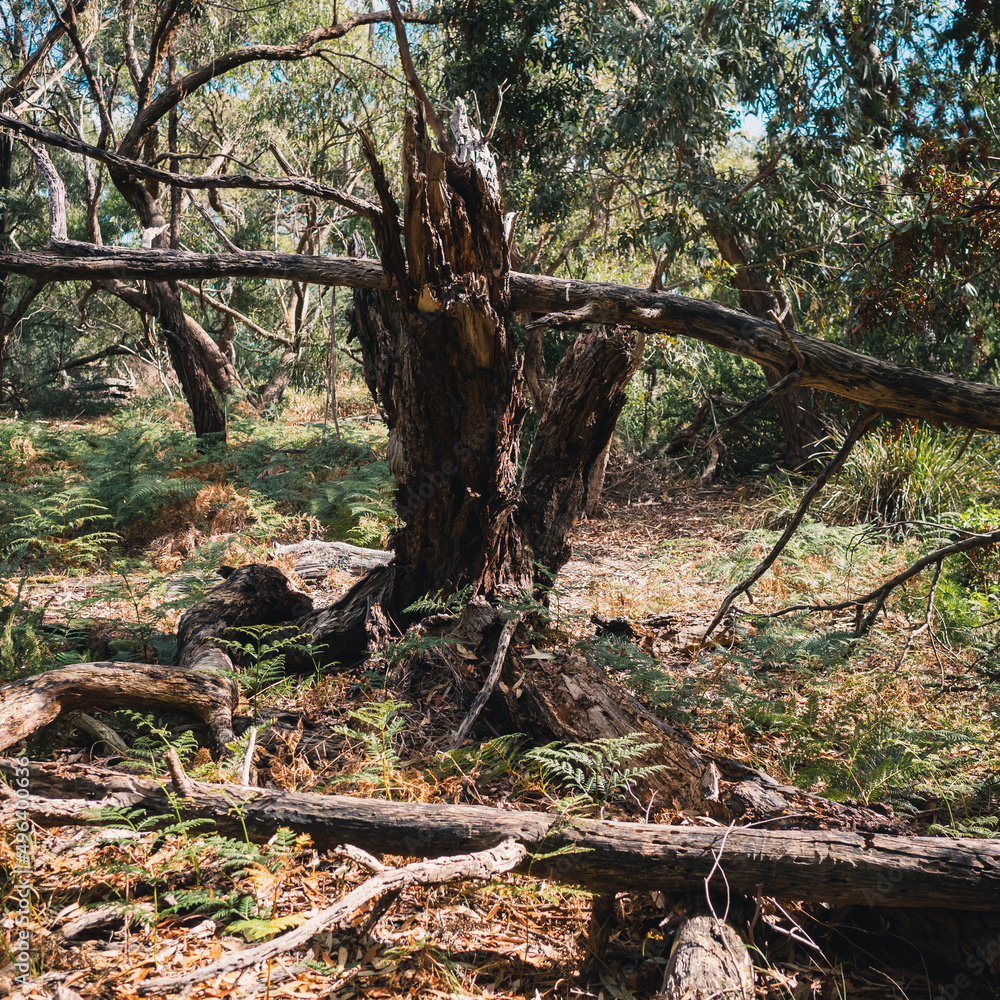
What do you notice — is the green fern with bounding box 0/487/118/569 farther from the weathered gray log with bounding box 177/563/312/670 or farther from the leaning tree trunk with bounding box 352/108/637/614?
the leaning tree trunk with bounding box 352/108/637/614

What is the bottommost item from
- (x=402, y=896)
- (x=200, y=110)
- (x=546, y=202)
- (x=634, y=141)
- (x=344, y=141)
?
(x=402, y=896)

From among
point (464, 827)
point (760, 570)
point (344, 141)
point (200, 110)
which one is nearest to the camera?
point (464, 827)

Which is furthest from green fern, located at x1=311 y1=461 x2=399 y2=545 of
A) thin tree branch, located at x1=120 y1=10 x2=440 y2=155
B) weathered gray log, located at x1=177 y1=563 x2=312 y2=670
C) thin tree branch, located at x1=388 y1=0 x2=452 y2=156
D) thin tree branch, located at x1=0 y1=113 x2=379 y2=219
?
thin tree branch, located at x1=120 y1=10 x2=440 y2=155

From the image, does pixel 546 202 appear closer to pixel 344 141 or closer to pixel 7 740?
pixel 344 141

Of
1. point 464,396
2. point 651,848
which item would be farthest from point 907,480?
point 651,848

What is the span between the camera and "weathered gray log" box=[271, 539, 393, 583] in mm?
5277

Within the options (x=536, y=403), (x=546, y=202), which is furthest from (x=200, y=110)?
(x=536, y=403)

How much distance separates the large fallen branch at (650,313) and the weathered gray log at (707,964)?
1.86 meters

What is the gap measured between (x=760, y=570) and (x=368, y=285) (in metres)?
1.95

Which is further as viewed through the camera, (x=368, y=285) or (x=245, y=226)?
(x=245, y=226)

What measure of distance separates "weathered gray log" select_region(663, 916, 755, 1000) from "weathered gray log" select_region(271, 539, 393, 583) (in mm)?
3707

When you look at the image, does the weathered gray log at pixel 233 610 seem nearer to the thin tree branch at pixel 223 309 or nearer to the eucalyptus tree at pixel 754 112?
the eucalyptus tree at pixel 754 112

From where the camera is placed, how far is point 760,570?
2641mm

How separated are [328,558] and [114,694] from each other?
2.95 m
